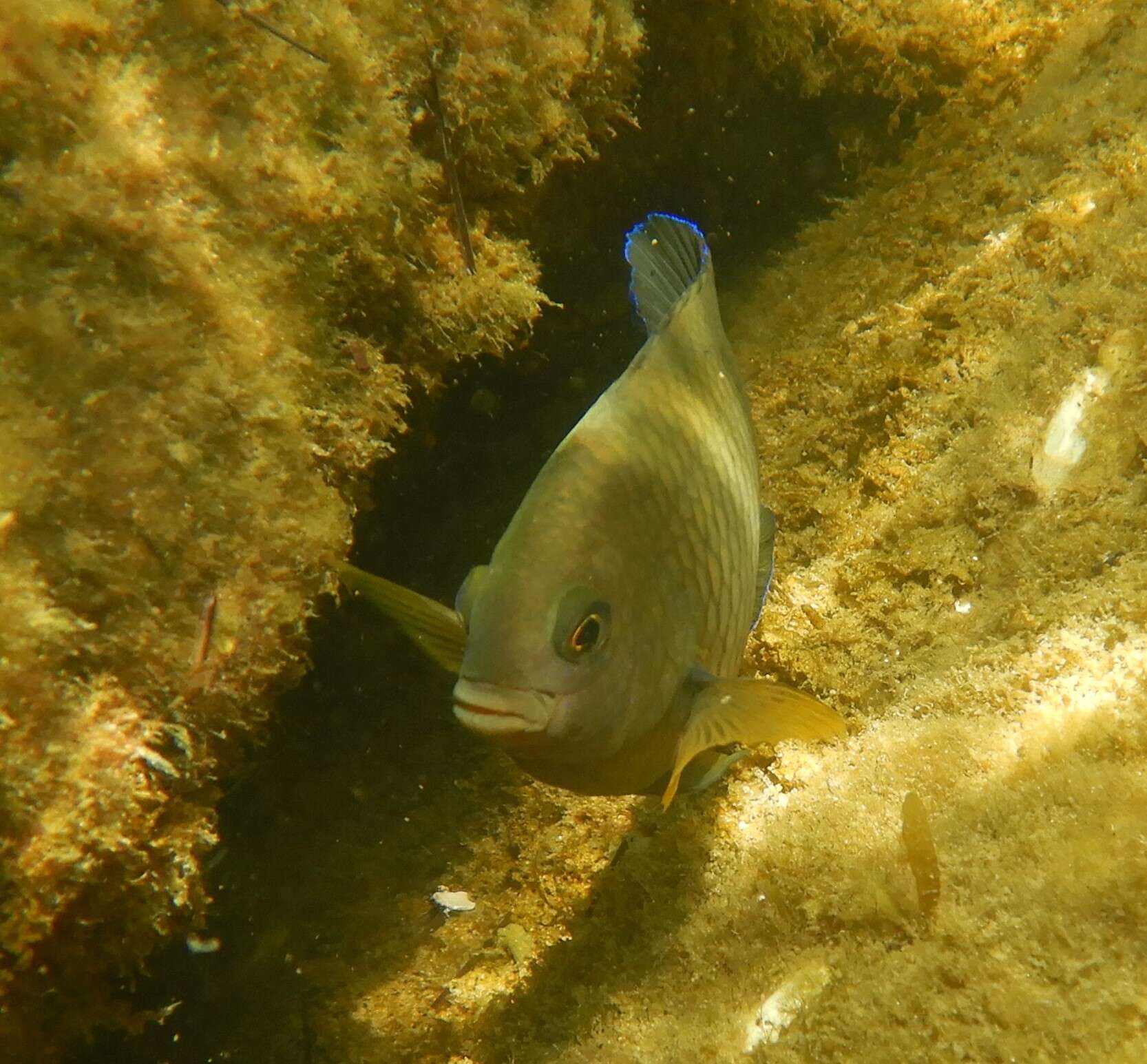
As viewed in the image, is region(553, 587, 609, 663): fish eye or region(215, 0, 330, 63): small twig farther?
region(215, 0, 330, 63): small twig

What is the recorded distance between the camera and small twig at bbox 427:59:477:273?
2734 mm

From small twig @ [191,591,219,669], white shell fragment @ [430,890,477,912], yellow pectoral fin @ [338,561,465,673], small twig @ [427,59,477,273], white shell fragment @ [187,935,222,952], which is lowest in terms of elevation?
white shell fragment @ [187,935,222,952]

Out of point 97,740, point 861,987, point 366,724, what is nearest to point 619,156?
point 366,724

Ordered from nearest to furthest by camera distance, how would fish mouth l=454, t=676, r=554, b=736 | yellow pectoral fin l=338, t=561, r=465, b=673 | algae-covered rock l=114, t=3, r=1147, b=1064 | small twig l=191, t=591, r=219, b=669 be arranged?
1. fish mouth l=454, t=676, r=554, b=736
2. yellow pectoral fin l=338, t=561, r=465, b=673
3. algae-covered rock l=114, t=3, r=1147, b=1064
4. small twig l=191, t=591, r=219, b=669

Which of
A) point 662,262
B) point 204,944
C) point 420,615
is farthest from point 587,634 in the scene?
point 204,944

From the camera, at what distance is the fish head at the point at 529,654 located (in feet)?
5.65

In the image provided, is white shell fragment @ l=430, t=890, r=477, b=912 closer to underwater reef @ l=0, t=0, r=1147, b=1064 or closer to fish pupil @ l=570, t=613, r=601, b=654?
underwater reef @ l=0, t=0, r=1147, b=1064

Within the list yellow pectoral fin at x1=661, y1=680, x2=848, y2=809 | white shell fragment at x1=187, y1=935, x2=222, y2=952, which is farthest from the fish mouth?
white shell fragment at x1=187, y1=935, x2=222, y2=952

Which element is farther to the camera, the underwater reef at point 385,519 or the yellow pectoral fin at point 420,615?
the underwater reef at point 385,519

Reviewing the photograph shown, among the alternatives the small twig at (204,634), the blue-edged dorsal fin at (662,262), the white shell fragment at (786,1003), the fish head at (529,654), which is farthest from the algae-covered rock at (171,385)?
the white shell fragment at (786,1003)

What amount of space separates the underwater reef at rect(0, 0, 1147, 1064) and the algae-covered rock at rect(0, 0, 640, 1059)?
13 mm

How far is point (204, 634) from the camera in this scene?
2367mm

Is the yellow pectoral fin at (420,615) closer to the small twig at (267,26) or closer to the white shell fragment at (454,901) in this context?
the small twig at (267,26)

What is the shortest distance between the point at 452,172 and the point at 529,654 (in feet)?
7.00
